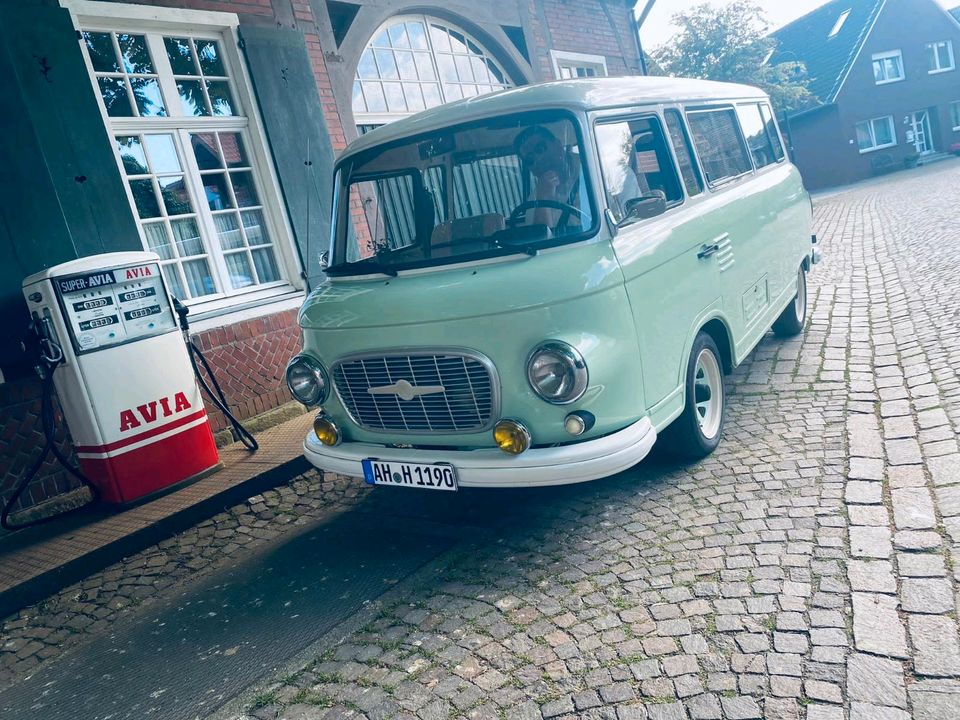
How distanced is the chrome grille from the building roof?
35.8 metres

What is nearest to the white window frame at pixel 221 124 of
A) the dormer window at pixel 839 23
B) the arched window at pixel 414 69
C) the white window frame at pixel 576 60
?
the arched window at pixel 414 69

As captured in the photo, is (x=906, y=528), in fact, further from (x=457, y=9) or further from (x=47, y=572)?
(x=457, y=9)

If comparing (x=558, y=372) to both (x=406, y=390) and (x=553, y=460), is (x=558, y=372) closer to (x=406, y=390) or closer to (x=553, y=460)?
(x=553, y=460)

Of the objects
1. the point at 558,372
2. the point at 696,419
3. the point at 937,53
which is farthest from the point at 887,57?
the point at 558,372

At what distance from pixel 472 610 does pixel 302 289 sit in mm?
4901

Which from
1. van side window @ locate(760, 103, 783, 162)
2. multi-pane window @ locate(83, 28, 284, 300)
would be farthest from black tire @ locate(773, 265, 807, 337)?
A: multi-pane window @ locate(83, 28, 284, 300)

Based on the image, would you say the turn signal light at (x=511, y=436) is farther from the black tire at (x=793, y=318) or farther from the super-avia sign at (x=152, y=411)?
the black tire at (x=793, y=318)

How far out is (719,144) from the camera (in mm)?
5215

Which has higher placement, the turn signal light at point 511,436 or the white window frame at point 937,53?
the white window frame at point 937,53

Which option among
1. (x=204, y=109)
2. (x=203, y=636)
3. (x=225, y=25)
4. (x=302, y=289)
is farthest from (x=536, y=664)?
(x=225, y=25)

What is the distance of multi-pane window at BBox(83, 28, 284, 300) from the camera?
251 inches

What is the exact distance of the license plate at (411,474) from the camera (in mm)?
3652

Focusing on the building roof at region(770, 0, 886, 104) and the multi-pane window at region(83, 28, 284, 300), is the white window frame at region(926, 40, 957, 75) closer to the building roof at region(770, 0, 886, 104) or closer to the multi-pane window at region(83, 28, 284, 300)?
the building roof at region(770, 0, 886, 104)

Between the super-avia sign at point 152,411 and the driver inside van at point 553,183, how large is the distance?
3.12m
